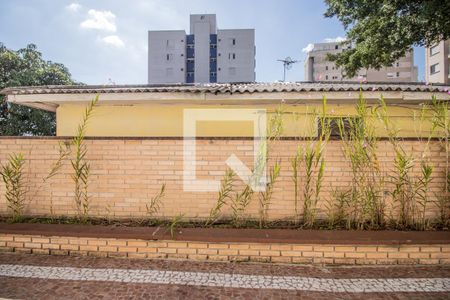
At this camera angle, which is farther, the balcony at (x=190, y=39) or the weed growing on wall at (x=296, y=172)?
the balcony at (x=190, y=39)

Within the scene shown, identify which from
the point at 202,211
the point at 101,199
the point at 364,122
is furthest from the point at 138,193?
the point at 364,122

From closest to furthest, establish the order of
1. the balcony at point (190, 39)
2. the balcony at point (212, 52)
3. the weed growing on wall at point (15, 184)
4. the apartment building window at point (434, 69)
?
the weed growing on wall at point (15, 184)
the apartment building window at point (434, 69)
the balcony at point (212, 52)
the balcony at point (190, 39)

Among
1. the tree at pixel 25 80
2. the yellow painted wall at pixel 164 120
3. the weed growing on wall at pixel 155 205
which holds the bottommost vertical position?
the weed growing on wall at pixel 155 205

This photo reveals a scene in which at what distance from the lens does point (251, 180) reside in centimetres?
404

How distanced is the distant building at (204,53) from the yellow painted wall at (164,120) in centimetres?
4233

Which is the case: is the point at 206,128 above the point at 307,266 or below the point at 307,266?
above

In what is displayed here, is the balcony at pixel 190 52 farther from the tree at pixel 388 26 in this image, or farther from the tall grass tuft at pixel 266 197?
the tall grass tuft at pixel 266 197

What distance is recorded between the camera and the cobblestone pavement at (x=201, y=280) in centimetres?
275

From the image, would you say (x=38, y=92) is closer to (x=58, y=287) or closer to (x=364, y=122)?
(x=58, y=287)

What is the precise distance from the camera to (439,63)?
38.5m

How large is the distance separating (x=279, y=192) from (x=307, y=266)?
1.14 meters

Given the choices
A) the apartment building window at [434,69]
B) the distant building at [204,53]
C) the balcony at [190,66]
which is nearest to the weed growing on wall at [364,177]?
the distant building at [204,53]

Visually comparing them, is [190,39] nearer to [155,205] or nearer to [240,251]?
[155,205]

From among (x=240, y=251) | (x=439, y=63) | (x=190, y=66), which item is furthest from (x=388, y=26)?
(x=190, y=66)
